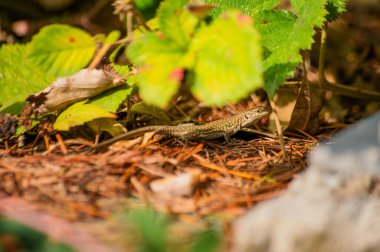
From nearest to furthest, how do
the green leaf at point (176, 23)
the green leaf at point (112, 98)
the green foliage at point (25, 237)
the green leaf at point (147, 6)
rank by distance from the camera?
the green foliage at point (25, 237) < the green leaf at point (176, 23) < the green leaf at point (112, 98) < the green leaf at point (147, 6)

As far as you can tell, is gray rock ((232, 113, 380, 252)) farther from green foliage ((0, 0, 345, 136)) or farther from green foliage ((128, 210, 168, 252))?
green foliage ((0, 0, 345, 136))

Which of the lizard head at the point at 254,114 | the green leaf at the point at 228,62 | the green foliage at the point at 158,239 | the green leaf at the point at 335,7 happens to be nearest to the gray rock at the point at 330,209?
the green foliage at the point at 158,239

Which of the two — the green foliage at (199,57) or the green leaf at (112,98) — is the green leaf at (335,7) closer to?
the green foliage at (199,57)

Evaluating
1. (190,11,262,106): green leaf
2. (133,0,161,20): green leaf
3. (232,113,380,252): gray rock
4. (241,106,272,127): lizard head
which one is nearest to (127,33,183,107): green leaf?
(190,11,262,106): green leaf

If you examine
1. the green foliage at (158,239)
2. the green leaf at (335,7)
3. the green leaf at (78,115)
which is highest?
the green leaf at (335,7)

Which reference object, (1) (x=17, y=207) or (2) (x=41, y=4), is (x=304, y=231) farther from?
(2) (x=41, y=4)

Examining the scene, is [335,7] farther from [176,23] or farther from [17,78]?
[17,78]
